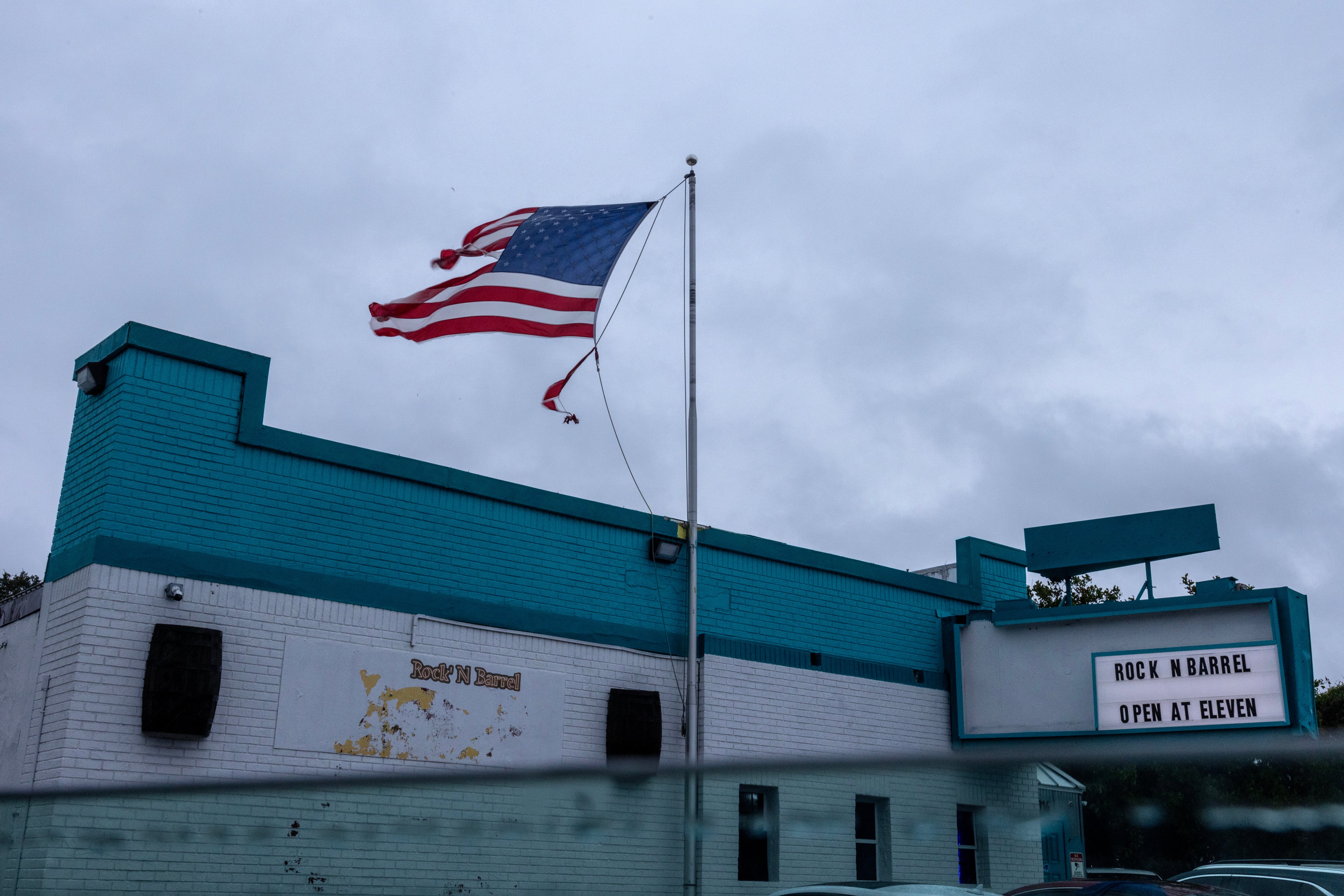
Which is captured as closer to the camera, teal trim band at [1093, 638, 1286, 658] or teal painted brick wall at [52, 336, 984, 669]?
teal painted brick wall at [52, 336, 984, 669]

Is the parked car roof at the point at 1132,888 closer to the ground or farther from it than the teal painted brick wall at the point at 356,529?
closer to the ground

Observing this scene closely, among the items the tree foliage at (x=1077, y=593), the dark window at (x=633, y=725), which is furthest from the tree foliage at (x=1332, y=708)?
the dark window at (x=633, y=725)

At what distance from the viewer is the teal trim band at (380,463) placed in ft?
41.2

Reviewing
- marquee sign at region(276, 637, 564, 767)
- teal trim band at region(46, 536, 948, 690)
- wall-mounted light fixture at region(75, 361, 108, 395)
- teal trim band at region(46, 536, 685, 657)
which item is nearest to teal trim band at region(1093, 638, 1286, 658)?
teal trim band at region(46, 536, 948, 690)

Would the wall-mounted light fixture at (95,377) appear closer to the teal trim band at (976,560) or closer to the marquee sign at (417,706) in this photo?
the marquee sign at (417,706)

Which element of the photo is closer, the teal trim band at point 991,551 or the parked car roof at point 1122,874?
the parked car roof at point 1122,874

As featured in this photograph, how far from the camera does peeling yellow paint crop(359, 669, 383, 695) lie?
42.3ft

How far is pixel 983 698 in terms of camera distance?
60.0 feet

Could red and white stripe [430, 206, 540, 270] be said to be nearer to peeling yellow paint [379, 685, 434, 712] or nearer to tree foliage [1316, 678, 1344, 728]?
peeling yellow paint [379, 685, 434, 712]

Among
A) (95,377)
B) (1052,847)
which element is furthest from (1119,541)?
(1052,847)

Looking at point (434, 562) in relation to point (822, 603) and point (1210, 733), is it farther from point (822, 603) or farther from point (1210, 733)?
point (1210, 733)

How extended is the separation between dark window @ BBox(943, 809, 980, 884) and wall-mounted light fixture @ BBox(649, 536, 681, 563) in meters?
12.0

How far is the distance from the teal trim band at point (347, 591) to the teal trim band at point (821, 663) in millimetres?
517

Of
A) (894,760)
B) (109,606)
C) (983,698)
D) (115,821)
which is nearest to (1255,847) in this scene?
(894,760)
